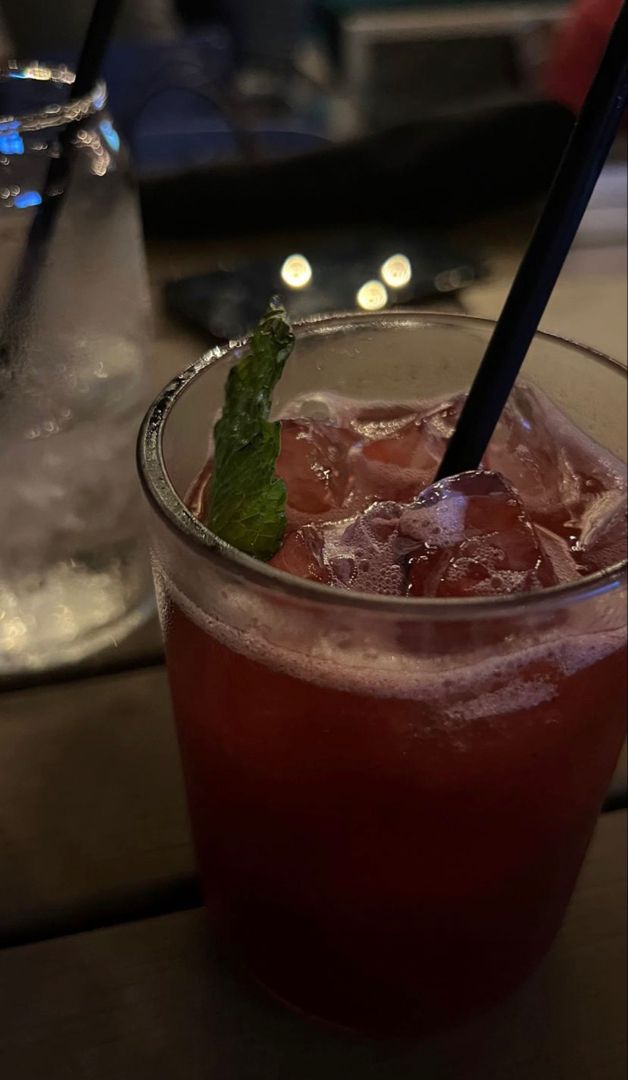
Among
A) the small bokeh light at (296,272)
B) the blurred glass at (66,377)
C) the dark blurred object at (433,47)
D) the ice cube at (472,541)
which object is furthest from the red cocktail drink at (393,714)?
the dark blurred object at (433,47)

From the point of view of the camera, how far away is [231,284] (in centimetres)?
146

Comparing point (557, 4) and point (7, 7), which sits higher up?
point (7, 7)

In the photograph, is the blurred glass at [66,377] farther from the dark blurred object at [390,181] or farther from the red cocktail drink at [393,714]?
the dark blurred object at [390,181]

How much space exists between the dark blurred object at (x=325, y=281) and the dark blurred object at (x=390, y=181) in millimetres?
118

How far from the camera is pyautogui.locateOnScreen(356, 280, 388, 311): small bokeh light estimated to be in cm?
141

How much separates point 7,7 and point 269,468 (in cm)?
291

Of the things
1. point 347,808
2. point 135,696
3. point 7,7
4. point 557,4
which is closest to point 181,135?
point 7,7

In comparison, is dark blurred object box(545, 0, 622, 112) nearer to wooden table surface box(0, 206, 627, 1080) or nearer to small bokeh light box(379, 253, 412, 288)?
small bokeh light box(379, 253, 412, 288)

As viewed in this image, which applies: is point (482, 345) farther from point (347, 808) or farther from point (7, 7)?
point (7, 7)

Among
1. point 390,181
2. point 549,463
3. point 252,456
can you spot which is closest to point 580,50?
point 390,181

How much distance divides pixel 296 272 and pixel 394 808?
1.12 meters

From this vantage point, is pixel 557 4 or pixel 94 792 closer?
pixel 94 792

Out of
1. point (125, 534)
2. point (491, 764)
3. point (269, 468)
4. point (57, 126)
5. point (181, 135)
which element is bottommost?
point (181, 135)

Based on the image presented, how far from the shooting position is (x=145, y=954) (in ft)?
2.17
